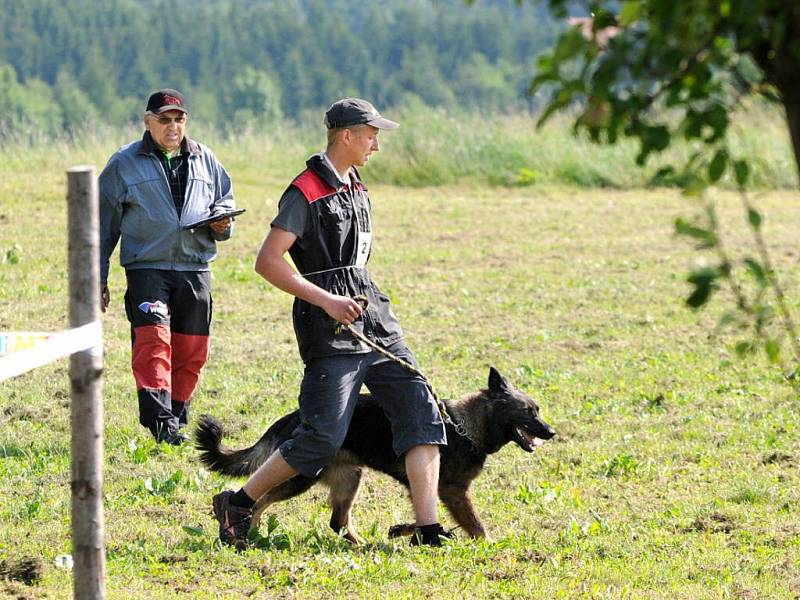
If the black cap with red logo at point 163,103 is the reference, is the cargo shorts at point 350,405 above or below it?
below

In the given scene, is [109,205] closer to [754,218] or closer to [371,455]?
[371,455]

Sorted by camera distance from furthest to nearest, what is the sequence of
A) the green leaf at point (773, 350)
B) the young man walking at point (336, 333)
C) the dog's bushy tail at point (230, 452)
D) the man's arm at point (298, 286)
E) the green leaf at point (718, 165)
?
the dog's bushy tail at point (230, 452), the young man walking at point (336, 333), the man's arm at point (298, 286), the green leaf at point (773, 350), the green leaf at point (718, 165)

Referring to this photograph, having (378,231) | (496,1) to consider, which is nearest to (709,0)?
(378,231)

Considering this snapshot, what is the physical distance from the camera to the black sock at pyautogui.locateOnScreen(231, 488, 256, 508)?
18.7 ft

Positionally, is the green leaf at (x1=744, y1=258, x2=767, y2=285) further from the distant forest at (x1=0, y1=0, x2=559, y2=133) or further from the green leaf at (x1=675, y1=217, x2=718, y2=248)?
the distant forest at (x1=0, y1=0, x2=559, y2=133)

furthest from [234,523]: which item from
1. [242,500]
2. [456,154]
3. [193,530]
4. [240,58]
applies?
[240,58]

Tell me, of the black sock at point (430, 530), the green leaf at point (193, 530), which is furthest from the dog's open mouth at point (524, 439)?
the green leaf at point (193, 530)

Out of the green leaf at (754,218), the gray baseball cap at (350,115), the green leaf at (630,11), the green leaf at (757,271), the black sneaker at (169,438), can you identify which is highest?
the green leaf at (630,11)

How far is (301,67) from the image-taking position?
9325 cm

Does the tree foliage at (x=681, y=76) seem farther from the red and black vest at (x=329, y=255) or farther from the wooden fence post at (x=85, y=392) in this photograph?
the red and black vest at (x=329, y=255)

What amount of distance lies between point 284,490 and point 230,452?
0.41 metres

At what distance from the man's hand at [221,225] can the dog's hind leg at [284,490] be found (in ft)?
7.73

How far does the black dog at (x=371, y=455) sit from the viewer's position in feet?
19.5

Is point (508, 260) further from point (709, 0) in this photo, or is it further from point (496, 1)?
point (496, 1)
